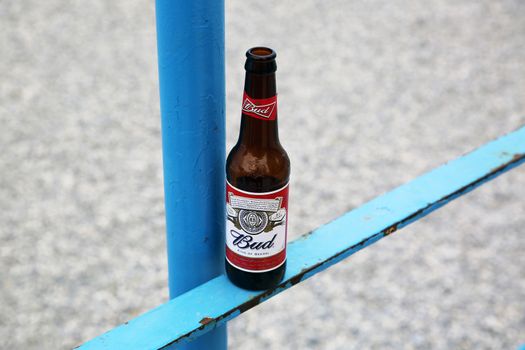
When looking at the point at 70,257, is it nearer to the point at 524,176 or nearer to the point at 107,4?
the point at 524,176

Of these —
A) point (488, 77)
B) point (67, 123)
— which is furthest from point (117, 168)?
point (488, 77)

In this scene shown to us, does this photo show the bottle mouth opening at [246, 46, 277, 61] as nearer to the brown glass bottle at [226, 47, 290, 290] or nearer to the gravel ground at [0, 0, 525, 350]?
the brown glass bottle at [226, 47, 290, 290]

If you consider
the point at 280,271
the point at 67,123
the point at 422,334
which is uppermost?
the point at 280,271

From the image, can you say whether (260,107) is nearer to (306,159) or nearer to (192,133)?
(192,133)

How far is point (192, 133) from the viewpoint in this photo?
874 millimetres

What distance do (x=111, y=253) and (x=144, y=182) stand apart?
0.47 m

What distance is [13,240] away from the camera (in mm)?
2586

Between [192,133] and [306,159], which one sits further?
[306,159]

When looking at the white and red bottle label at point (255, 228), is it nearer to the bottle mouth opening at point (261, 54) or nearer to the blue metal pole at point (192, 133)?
the blue metal pole at point (192, 133)

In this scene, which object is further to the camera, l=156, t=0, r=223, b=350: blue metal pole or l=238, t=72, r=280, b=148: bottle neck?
l=238, t=72, r=280, b=148: bottle neck

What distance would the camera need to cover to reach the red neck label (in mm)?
911

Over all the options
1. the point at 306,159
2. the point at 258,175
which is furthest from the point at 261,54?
the point at 306,159

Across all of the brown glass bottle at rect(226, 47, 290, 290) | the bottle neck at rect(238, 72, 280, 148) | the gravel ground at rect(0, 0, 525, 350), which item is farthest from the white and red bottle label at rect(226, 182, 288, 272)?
the gravel ground at rect(0, 0, 525, 350)

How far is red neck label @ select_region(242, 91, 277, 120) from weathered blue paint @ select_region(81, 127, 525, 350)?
0.78 feet
